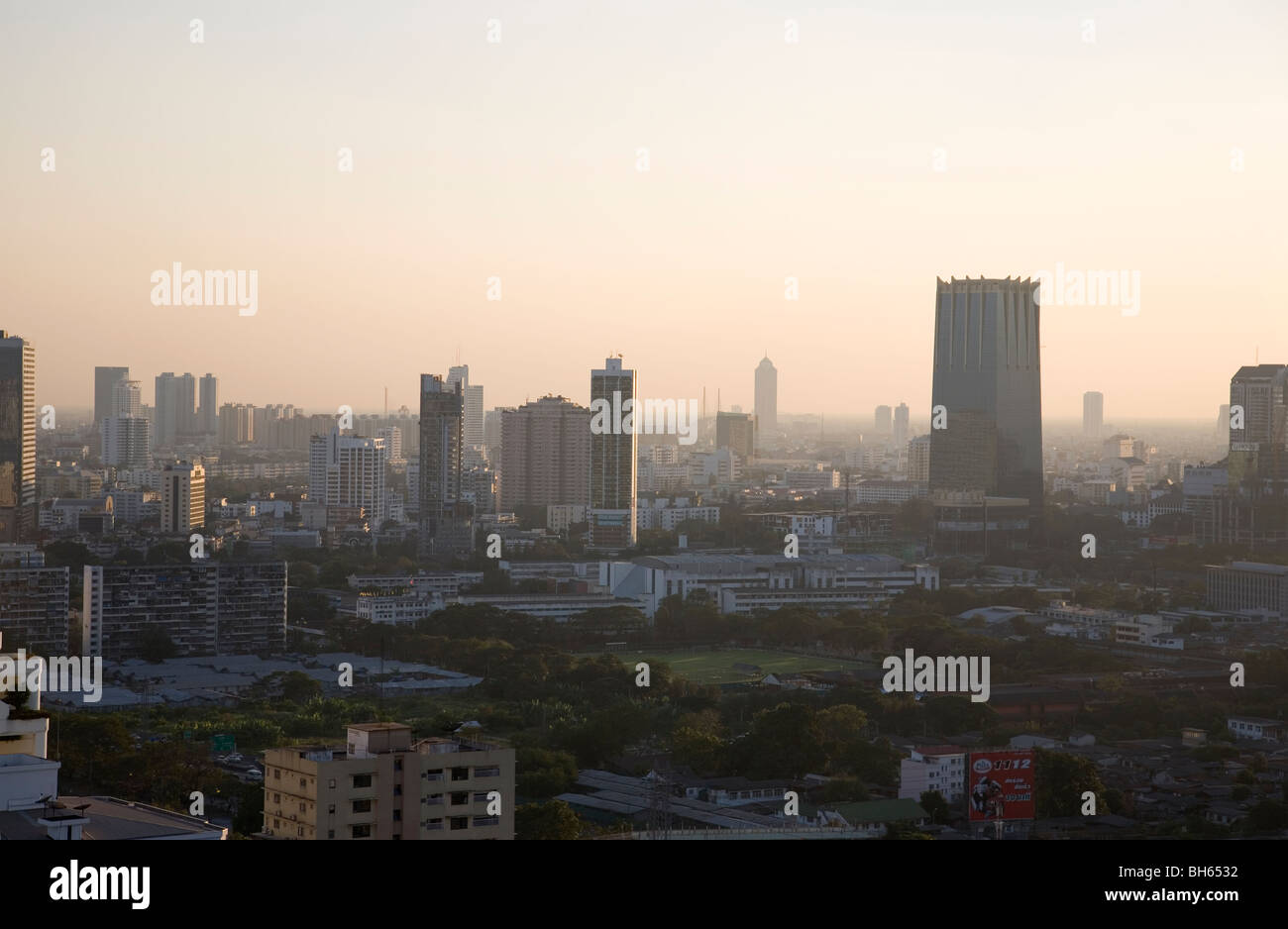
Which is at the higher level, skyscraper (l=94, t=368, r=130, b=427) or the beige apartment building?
skyscraper (l=94, t=368, r=130, b=427)

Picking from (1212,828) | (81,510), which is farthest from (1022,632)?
(81,510)

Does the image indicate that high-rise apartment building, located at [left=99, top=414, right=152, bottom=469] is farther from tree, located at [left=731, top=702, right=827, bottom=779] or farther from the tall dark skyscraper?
tree, located at [left=731, top=702, right=827, bottom=779]

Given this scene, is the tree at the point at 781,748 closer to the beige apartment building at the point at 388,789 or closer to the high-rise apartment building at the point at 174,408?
the beige apartment building at the point at 388,789

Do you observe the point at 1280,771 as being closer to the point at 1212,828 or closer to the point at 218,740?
the point at 1212,828

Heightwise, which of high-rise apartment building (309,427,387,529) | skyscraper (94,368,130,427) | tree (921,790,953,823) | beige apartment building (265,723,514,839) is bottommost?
tree (921,790,953,823)

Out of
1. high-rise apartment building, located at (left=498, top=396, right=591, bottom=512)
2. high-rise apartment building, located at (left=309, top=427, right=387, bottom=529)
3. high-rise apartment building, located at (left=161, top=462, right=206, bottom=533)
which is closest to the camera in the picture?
high-rise apartment building, located at (left=161, top=462, right=206, bottom=533)

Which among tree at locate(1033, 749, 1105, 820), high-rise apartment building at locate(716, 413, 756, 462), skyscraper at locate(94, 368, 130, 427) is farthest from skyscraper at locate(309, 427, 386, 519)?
tree at locate(1033, 749, 1105, 820)

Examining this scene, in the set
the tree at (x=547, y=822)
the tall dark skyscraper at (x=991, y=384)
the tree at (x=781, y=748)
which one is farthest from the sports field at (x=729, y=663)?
the tall dark skyscraper at (x=991, y=384)
